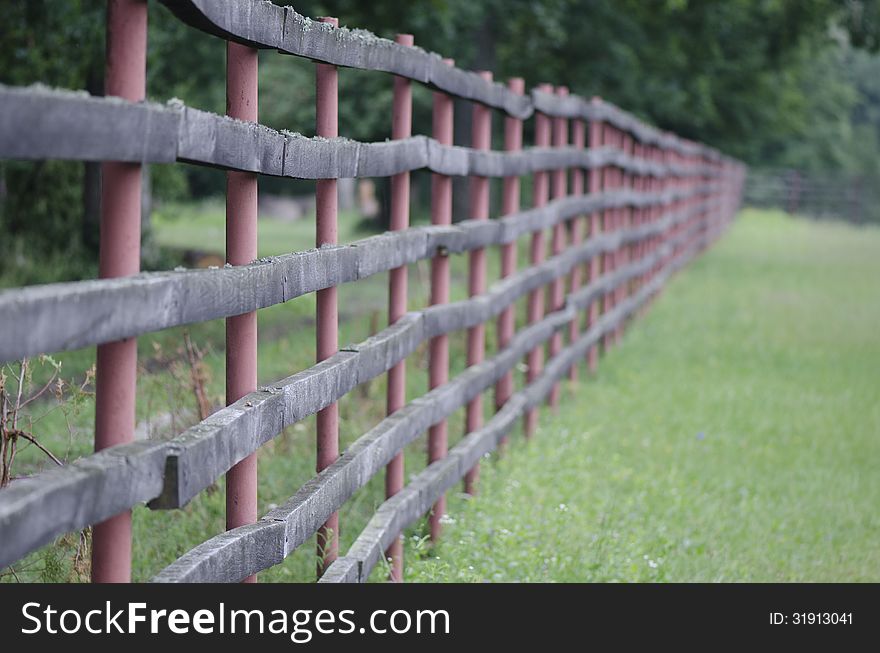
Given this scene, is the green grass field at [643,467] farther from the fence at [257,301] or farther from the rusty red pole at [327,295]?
the rusty red pole at [327,295]

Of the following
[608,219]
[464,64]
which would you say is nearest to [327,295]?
[608,219]

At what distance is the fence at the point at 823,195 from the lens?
4644 cm

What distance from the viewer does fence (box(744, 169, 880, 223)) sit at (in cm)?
4644

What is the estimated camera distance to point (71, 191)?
53.8 feet

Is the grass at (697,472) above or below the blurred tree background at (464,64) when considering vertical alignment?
below

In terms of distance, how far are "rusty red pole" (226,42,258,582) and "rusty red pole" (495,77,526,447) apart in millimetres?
3482

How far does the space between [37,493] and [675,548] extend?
3.47 metres

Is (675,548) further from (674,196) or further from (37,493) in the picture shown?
(674,196)

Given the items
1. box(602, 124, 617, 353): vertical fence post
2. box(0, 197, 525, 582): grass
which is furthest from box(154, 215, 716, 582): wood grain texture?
box(602, 124, 617, 353): vertical fence post

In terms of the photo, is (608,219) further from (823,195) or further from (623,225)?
(823,195)

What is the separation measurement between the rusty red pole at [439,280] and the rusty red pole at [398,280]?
0.50 metres

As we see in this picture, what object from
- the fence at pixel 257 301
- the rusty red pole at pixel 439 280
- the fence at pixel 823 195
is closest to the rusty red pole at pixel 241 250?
the fence at pixel 257 301

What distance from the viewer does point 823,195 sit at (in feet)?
157
